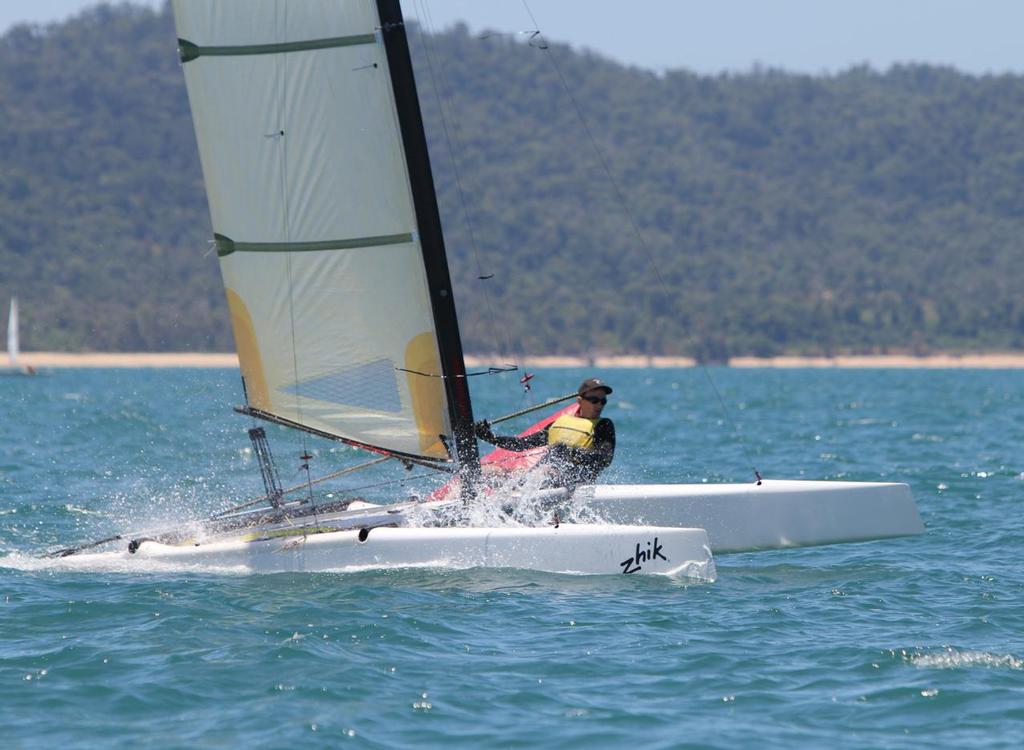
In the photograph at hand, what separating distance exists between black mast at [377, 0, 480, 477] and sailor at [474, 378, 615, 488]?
7.1 inches

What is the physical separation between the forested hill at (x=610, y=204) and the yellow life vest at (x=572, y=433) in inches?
3027

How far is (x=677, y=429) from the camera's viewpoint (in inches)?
1064

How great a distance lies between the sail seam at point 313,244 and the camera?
1028cm

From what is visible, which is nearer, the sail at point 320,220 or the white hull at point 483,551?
Answer: the white hull at point 483,551

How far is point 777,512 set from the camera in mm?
10672

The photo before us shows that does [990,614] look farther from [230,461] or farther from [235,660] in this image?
[230,461]

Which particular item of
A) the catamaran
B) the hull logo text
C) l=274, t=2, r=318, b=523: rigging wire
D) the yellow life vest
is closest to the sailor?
the yellow life vest

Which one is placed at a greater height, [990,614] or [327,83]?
[327,83]

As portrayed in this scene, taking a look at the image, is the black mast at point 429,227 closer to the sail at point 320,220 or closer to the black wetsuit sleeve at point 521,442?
the sail at point 320,220

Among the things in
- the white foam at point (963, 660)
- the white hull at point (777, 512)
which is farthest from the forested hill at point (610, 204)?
the white foam at point (963, 660)

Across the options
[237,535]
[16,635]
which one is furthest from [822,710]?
[237,535]

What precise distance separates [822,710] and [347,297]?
15.1ft

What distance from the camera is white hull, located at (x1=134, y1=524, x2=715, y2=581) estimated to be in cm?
979

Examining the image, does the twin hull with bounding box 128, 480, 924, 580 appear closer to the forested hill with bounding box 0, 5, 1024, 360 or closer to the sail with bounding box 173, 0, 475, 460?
the sail with bounding box 173, 0, 475, 460
